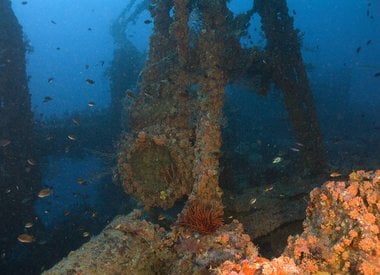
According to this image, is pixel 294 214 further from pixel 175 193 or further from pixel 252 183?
pixel 252 183

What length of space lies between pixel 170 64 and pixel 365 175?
6297 millimetres

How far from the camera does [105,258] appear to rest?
530cm

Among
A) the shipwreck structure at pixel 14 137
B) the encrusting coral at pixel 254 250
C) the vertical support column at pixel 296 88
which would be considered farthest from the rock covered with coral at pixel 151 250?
the shipwreck structure at pixel 14 137

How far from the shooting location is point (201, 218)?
19.5ft

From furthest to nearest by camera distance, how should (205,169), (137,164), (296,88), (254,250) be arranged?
1. (296,88)
2. (137,164)
3. (205,169)
4. (254,250)

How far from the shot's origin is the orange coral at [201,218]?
5.77 m

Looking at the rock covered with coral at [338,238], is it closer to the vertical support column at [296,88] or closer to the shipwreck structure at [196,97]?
the shipwreck structure at [196,97]

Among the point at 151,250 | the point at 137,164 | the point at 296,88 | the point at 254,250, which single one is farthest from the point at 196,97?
the point at 254,250

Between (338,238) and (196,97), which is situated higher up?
(196,97)

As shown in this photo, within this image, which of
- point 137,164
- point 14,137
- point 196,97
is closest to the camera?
point 137,164

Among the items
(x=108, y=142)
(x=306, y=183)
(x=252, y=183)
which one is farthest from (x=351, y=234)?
(x=108, y=142)

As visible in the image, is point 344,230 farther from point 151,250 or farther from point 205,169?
point 205,169

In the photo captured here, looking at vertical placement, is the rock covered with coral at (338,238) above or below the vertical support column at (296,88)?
below

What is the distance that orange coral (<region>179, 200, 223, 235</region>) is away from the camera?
5.77 metres
